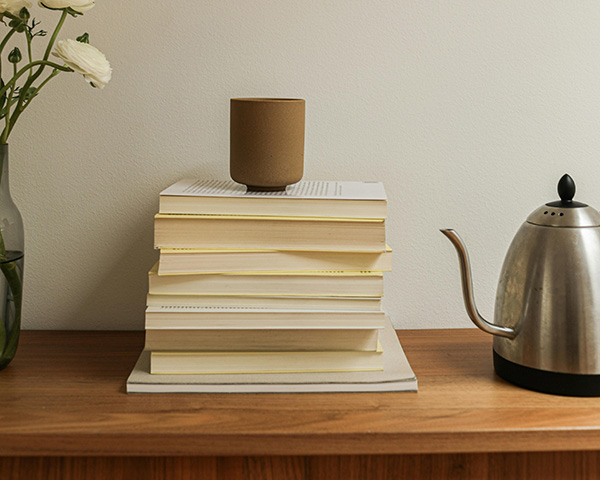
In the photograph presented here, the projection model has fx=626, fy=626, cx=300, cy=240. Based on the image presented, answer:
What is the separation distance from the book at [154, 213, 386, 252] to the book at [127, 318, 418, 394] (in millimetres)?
154

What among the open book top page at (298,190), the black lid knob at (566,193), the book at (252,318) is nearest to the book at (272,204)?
the open book top page at (298,190)

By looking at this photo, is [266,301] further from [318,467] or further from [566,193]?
[566,193]

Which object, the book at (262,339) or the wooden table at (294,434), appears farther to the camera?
the book at (262,339)

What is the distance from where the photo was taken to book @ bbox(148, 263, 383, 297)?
0.74 metres

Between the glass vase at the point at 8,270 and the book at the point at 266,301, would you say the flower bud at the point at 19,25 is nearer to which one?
the glass vase at the point at 8,270

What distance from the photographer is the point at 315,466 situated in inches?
26.4

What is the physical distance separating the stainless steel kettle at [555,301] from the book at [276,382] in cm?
13

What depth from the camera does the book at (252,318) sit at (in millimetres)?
727

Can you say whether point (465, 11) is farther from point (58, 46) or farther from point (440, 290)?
point (58, 46)

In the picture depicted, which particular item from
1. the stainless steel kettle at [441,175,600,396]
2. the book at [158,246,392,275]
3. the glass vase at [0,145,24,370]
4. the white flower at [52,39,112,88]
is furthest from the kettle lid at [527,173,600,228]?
the glass vase at [0,145,24,370]

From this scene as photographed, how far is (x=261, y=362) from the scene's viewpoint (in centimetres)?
76

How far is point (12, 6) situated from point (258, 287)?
17.0 inches

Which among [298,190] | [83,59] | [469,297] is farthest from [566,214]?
[83,59]

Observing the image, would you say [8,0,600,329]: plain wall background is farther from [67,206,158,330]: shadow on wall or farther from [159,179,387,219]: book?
[159,179,387,219]: book
